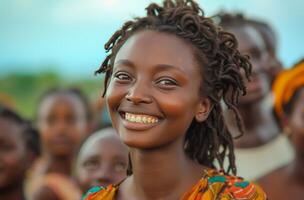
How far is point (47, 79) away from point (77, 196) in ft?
65.9

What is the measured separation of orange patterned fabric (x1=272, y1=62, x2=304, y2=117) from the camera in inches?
205

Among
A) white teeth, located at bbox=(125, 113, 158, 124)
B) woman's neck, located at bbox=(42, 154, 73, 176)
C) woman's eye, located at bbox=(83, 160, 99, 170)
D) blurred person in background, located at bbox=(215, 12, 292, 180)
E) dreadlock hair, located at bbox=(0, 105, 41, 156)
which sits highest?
white teeth, located at bbox=(125, 113, 158, 124)

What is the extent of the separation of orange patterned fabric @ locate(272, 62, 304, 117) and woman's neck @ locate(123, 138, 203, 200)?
72.9 inches

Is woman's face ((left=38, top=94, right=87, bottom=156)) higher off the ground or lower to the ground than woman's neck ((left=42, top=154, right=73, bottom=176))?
higher

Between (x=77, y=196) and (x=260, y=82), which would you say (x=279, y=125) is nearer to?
(x=260, y=82)

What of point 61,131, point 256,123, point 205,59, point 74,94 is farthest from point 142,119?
point 74,94

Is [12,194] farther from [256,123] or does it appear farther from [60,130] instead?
[60,130]

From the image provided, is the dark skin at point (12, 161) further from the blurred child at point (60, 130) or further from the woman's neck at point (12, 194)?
the blurred child at point (60, 130)

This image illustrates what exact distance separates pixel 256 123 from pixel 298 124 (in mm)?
1158

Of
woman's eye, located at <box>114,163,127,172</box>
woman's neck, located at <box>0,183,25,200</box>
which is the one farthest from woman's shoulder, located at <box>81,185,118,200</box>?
woman's neck, located at <box>0,183,25,200</box>

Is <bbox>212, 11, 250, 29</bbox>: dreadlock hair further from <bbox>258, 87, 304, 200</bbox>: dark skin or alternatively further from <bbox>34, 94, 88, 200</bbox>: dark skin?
<bbox>34, 94, 88, 200</bbox>: dark skin

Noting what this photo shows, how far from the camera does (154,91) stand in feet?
10.8

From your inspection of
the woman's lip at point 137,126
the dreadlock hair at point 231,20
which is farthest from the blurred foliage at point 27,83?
the woman's lip at point 137,126

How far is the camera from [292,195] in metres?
4.97
